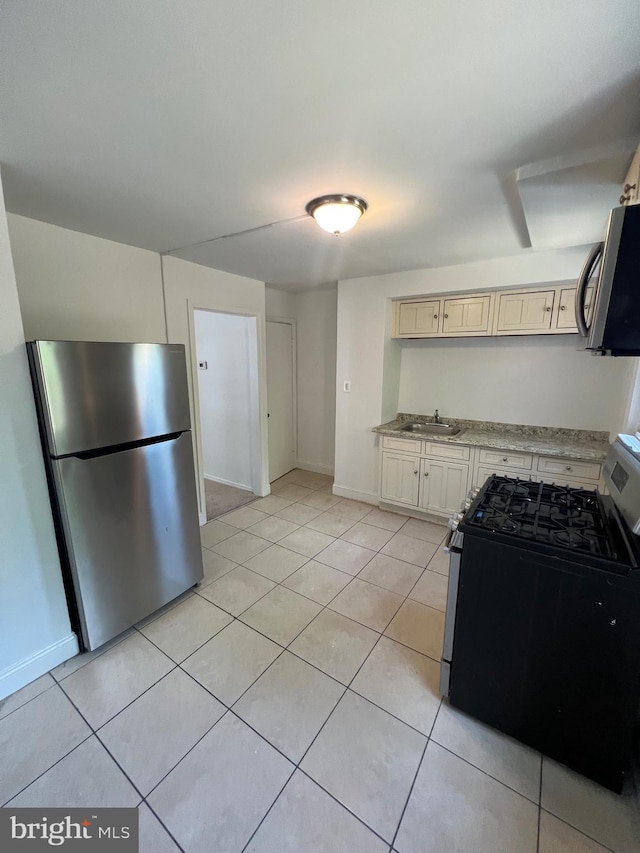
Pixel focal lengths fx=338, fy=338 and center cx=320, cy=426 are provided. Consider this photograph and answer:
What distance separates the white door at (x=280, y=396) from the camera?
4172 millimetres

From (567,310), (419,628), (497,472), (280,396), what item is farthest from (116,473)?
(567,310)

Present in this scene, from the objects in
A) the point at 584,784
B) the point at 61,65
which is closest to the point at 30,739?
the point at 584,784

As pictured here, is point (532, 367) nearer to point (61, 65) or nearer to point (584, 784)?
point (584, 784)

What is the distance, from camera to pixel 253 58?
3.12 ft

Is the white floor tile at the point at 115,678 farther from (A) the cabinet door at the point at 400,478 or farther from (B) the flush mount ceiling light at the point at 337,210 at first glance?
(B) the flush mount ceiling light at the point at 337,210

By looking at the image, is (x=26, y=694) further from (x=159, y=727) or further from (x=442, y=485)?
(x=442, y=485)

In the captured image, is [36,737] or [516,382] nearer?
[36,737]

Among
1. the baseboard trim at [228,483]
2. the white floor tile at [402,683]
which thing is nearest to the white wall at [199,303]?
the baseboard trim at [228,483]

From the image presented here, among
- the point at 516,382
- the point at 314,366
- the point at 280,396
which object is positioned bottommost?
the point at 280,396

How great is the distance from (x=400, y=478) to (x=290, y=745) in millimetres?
2352

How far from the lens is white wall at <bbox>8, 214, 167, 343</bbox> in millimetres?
2014

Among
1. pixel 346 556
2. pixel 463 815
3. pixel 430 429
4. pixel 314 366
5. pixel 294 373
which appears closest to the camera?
pixel 463 815

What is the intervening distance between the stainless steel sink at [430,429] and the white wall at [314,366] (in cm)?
112

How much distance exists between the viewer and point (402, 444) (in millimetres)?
3357
